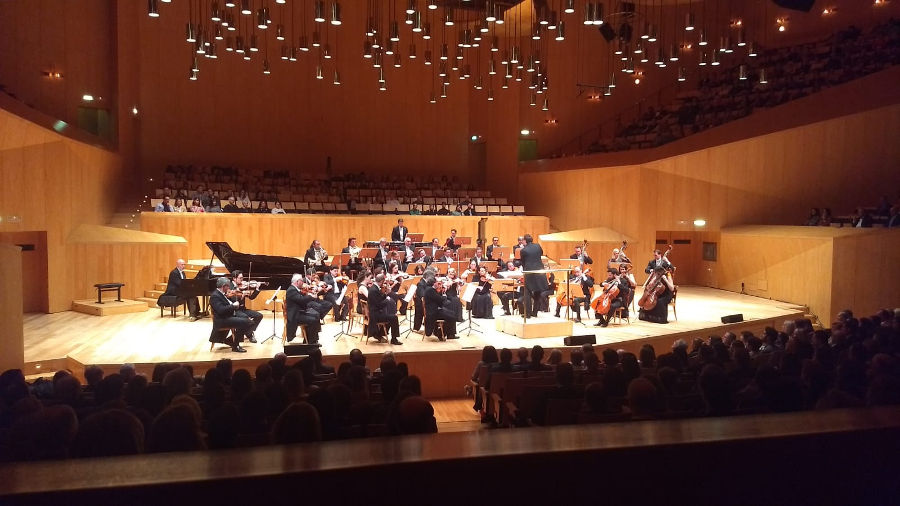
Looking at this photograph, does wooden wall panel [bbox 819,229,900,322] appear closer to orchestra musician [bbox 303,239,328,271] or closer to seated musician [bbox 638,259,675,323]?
seated musician [bbox 638,259,675,323]

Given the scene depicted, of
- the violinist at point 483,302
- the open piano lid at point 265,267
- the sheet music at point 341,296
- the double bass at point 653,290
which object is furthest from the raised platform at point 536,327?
the open piano lid at point 265,267

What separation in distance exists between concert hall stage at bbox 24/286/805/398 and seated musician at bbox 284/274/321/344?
0.28m

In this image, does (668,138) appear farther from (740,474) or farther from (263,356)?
(740,474)

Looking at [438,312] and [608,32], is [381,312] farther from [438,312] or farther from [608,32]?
[608,32]

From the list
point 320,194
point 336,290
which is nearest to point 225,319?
point 336,290

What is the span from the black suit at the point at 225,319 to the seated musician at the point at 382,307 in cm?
174

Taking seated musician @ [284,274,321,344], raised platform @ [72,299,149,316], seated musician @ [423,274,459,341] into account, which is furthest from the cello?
raised platform @ [72,299,149,316]

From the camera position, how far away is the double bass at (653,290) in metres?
11.4

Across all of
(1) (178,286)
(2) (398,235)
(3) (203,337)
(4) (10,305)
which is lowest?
(3) (203,337)

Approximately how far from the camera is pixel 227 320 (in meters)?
9.01

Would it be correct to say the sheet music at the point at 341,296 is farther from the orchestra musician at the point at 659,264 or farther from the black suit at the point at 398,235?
the orchestra musician at the point at 659,264

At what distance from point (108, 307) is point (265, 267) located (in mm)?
Result: 3845

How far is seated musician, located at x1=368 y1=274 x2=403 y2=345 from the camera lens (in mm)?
9648

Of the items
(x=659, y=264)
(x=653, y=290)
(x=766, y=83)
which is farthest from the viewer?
(x=766, y=83)
